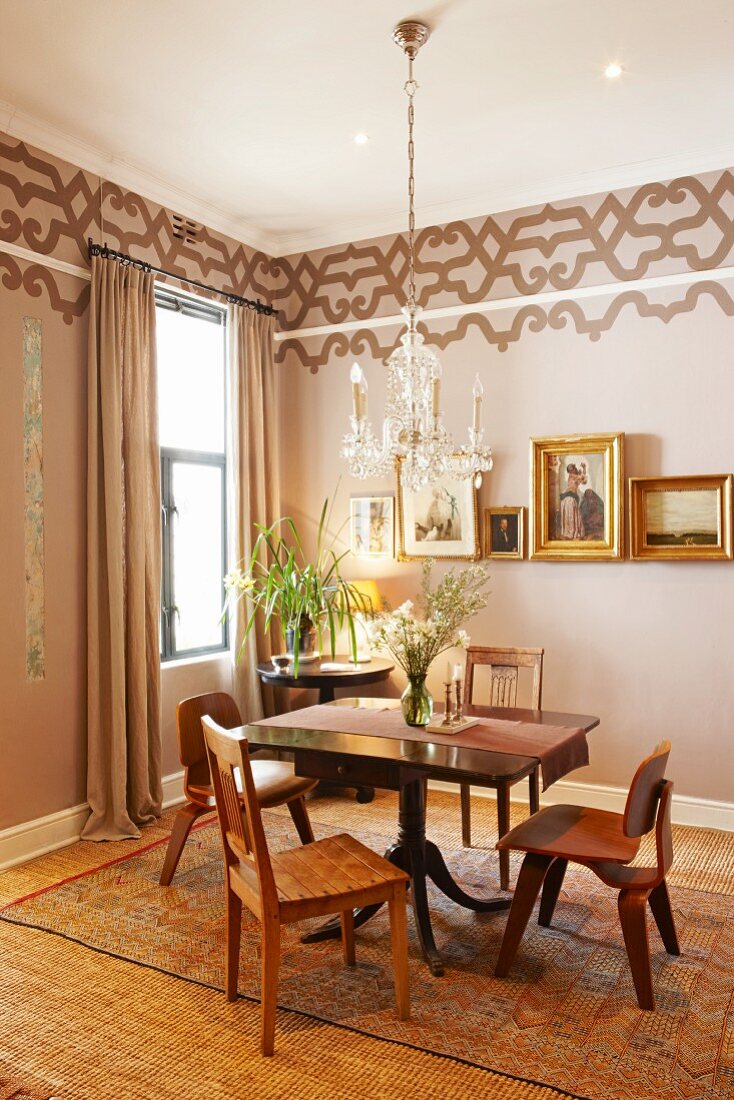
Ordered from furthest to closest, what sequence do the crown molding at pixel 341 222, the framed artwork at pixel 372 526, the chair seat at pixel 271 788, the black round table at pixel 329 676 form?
the framed artwork at pixel 372 526
the black round table at pixel 329 676
the crown molding at pixel 341 222
the chair seat at pixel 271 788

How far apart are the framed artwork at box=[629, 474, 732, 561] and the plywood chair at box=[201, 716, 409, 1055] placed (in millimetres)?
2369

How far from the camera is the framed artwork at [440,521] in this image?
499 centimetres

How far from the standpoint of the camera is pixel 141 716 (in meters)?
4.38

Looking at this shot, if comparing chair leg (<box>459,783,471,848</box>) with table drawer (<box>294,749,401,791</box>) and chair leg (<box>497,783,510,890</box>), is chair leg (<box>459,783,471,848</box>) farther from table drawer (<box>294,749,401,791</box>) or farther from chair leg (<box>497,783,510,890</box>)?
table drawer (<box>294,749,401,791</box>)

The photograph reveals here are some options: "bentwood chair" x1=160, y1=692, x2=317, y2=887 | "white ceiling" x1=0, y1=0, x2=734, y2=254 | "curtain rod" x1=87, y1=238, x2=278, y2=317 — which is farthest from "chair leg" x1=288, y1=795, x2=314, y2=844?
"white ceiling" x1=0, y1=0, x2=734, y2=254

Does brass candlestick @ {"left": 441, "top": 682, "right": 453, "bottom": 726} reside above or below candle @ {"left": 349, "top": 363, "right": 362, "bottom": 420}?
below

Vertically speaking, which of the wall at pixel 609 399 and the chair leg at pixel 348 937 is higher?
the wall at pixel 609 399

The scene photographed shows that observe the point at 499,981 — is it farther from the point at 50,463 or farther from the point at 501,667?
the point at 50,463

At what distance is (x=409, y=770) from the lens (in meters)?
2.83

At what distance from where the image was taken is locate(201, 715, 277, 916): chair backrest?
7.95 ft

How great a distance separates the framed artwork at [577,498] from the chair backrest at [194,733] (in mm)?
1970

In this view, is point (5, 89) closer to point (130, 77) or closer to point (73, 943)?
point (130, 77)

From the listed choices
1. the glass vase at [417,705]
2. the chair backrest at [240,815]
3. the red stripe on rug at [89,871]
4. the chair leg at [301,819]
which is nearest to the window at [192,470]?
the red stripe on rug at [89,871]

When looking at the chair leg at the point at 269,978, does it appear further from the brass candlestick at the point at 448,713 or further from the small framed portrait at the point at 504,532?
the small framed portrait at the point at 504,532
